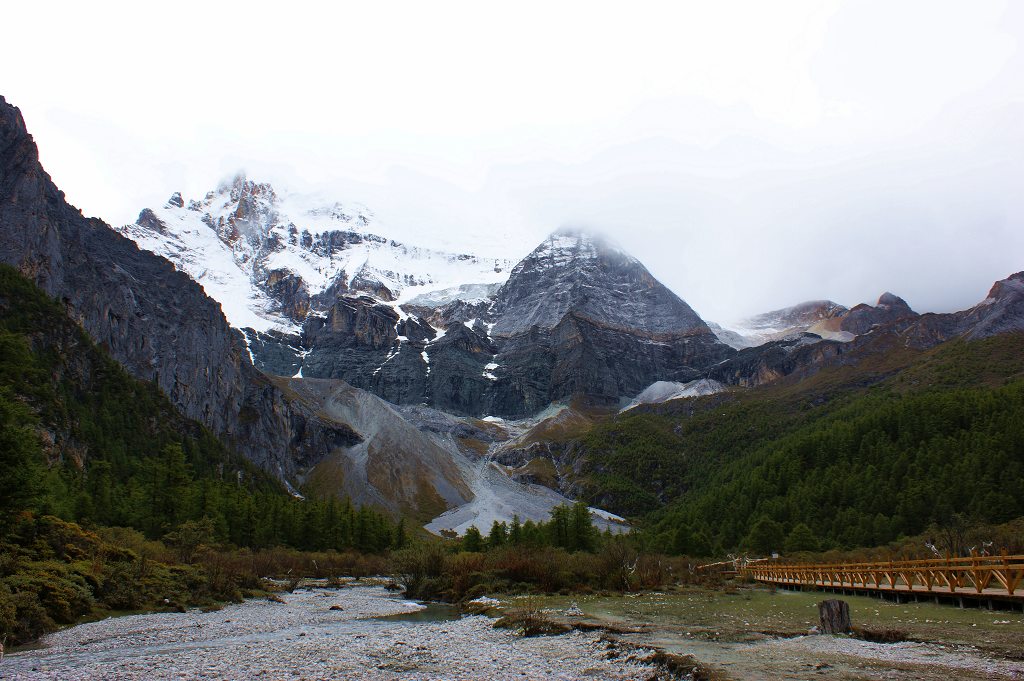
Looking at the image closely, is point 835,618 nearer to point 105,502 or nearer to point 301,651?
point 301,651

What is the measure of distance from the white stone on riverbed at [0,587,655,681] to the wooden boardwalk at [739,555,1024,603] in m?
17.0

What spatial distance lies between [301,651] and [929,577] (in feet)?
98.8

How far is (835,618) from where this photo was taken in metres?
26.7

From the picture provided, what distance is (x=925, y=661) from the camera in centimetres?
1969

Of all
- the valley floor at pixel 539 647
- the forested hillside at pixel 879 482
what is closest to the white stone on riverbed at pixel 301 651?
the valley floor at pixel 539 647

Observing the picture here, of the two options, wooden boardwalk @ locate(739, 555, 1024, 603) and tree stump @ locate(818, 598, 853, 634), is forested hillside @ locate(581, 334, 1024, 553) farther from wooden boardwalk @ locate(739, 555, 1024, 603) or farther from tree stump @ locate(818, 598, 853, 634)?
tree stump @ locate(818, 598, 853, 634)

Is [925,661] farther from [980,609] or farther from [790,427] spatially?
[790,427]

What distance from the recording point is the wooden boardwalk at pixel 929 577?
95.7 feet

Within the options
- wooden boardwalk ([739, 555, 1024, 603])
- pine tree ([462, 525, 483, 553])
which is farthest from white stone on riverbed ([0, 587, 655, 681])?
pine tree ([462, 525, 483, 553])

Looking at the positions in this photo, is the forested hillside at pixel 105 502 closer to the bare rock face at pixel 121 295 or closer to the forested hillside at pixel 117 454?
the forested hillside at pixel 117 454

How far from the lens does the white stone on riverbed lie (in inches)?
857

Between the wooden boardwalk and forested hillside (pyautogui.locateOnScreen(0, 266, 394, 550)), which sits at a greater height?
forested hillside (pyautogui.locateOnScreen(0, 266, 394, 550))

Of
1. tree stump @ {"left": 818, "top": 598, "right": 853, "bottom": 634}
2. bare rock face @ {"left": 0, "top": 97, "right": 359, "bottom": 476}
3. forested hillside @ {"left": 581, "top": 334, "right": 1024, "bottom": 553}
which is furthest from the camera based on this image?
bare rock face @ {"left": 0, "top": 97, "right": 359, "bottom": 476}

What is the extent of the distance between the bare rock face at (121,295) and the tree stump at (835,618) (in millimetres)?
144991
